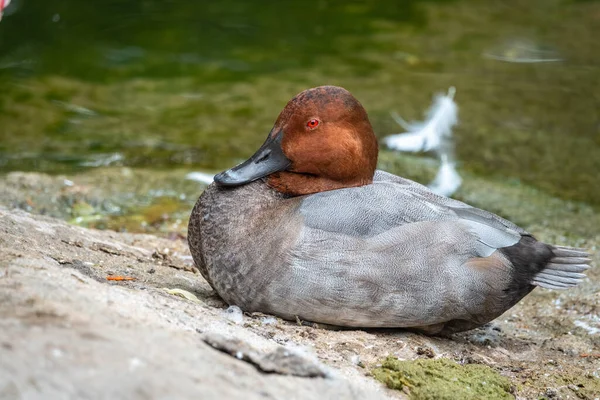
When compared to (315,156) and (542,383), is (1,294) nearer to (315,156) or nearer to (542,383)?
(315,156)

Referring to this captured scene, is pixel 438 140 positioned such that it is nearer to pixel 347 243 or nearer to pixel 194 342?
pixel 347 243

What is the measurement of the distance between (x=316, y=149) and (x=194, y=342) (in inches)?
62.8

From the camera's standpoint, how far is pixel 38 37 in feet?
38.6

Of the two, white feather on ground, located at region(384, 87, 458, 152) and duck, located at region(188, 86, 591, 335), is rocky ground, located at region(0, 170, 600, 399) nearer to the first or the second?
duck, located at region(188, 86, 591, 335)

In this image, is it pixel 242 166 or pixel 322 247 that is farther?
pixel 242 166

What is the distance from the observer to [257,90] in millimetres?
10266

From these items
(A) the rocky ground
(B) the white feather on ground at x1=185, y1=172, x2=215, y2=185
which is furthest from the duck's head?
(B) the white feather on ground at x1=185, y1=172, x2=215, y2=185

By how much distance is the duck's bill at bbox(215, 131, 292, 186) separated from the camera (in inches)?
182

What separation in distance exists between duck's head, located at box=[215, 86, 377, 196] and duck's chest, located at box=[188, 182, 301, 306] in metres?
0.10

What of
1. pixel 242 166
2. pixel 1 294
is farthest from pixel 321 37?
pixel 1 294

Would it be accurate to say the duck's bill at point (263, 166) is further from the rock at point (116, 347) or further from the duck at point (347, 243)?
the rock at point (116, 347)

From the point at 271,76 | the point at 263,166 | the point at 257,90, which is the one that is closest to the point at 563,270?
the point at 263,166

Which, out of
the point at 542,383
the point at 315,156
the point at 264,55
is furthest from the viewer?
the point at 264,55

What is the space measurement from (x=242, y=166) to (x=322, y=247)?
0.75 metres
